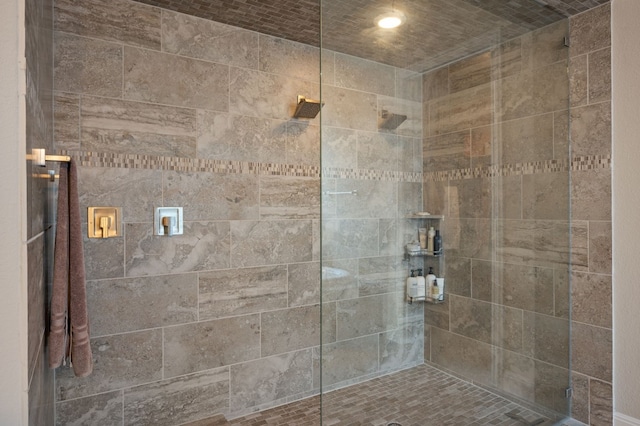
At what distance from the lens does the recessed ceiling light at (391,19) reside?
1.81 metres

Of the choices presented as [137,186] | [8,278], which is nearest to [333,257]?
[137,186]

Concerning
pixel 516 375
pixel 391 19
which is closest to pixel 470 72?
pixel 391 19

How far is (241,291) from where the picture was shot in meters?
2.35

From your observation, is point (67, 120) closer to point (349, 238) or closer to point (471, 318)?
point (349, 238)

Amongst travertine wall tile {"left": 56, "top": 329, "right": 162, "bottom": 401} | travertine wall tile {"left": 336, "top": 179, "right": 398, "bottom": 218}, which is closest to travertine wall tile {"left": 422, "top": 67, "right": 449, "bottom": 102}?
travertine wall tile {"left": 336, "top": 179, "right": 398, "bottom": 218}

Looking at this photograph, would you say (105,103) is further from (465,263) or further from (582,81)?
(582,81)

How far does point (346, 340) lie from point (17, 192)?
1.46 metres

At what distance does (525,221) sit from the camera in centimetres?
218

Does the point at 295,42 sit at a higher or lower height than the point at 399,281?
higher

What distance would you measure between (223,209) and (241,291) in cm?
52

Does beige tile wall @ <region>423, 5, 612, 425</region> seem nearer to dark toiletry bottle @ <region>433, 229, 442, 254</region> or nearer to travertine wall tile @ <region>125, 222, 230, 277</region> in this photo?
dark toiletry bottle @ <region>433, 229, 442, 254</region>

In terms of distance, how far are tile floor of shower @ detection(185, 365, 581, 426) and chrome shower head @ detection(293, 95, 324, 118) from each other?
1647 mm

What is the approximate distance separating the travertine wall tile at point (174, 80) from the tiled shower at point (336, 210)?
1 centimetres

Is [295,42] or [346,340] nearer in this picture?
[346,340]
